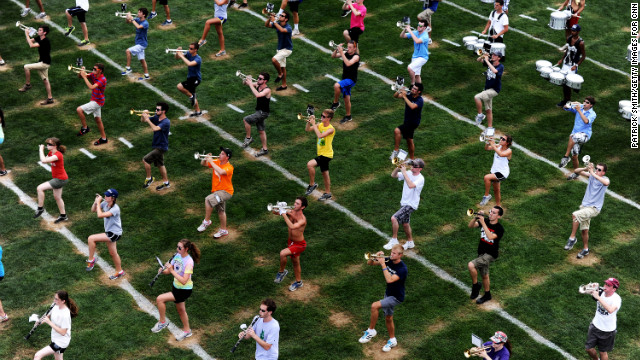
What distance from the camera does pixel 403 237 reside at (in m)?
17.2

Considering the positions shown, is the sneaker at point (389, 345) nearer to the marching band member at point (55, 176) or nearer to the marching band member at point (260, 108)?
the marching band member at point (260, 108)

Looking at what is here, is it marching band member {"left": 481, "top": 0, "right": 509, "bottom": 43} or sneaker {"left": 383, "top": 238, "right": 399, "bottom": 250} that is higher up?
marching band member {"left": 481, "top": 0, "right": 509, "bottom": 43}

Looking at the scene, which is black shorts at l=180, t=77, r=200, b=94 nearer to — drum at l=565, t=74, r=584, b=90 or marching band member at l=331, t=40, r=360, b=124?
marching band member at l=331, t=40, r=360, b=124

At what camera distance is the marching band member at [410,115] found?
61.5 ft

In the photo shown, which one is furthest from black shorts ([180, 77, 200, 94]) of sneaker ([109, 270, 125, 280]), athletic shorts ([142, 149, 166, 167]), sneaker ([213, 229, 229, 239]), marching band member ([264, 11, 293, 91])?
sneaker ([109, 270, 125, 280])

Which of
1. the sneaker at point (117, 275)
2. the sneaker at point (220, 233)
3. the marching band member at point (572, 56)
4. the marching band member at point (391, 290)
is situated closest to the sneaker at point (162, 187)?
the sneaker at point (220, 233)

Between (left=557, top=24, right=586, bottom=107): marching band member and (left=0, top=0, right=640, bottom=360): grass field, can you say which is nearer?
(left=0, top=0, right=640, bottom=360): grass field

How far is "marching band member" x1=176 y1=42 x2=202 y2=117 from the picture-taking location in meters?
20.8

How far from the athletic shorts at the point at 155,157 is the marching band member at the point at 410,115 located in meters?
5.07

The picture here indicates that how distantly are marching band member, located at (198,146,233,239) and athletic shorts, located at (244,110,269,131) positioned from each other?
2804 millimetres

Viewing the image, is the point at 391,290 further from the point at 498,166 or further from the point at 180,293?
the point at 498,166

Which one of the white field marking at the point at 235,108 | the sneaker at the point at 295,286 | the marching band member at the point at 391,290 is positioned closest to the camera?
the marching band member at the point at 391,290

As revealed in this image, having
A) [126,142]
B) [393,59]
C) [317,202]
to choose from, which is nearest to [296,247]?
[317,202]

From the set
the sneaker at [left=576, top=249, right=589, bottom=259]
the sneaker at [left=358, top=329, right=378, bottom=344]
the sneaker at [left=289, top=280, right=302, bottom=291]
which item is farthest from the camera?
the sneaker at [left=576, top=249, right=589, bottom=259]
